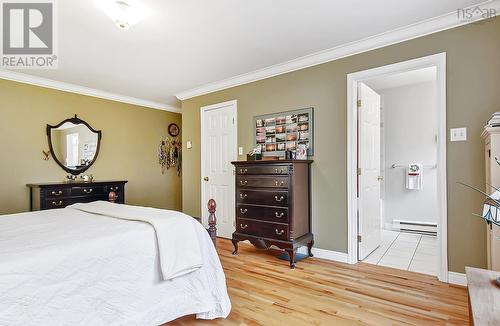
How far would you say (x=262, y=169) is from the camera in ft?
10.6

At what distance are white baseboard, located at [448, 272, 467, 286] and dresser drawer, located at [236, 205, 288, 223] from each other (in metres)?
1.57

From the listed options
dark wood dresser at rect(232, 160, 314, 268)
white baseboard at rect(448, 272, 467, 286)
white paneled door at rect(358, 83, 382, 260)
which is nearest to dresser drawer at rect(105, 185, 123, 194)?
dark wood dresser at rect(232, 160, 314, 268)

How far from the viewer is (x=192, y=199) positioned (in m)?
4.80

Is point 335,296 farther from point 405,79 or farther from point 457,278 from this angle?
point 405,79

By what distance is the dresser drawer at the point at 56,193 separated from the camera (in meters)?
3.63

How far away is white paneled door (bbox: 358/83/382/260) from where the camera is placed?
319cm

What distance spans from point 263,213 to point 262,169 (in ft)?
1.68

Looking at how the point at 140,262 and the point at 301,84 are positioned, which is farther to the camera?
the point at 301,84

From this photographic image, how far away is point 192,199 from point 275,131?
2.03 metres

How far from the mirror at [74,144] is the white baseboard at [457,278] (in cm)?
497

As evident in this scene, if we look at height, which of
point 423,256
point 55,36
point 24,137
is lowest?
point 423,256

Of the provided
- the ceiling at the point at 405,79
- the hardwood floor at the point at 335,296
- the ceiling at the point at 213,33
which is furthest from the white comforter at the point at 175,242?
the ceiling at the point at 405,79

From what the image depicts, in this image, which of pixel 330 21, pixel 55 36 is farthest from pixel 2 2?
pixel 330 21

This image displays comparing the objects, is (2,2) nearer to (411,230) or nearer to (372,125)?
(372,125)
